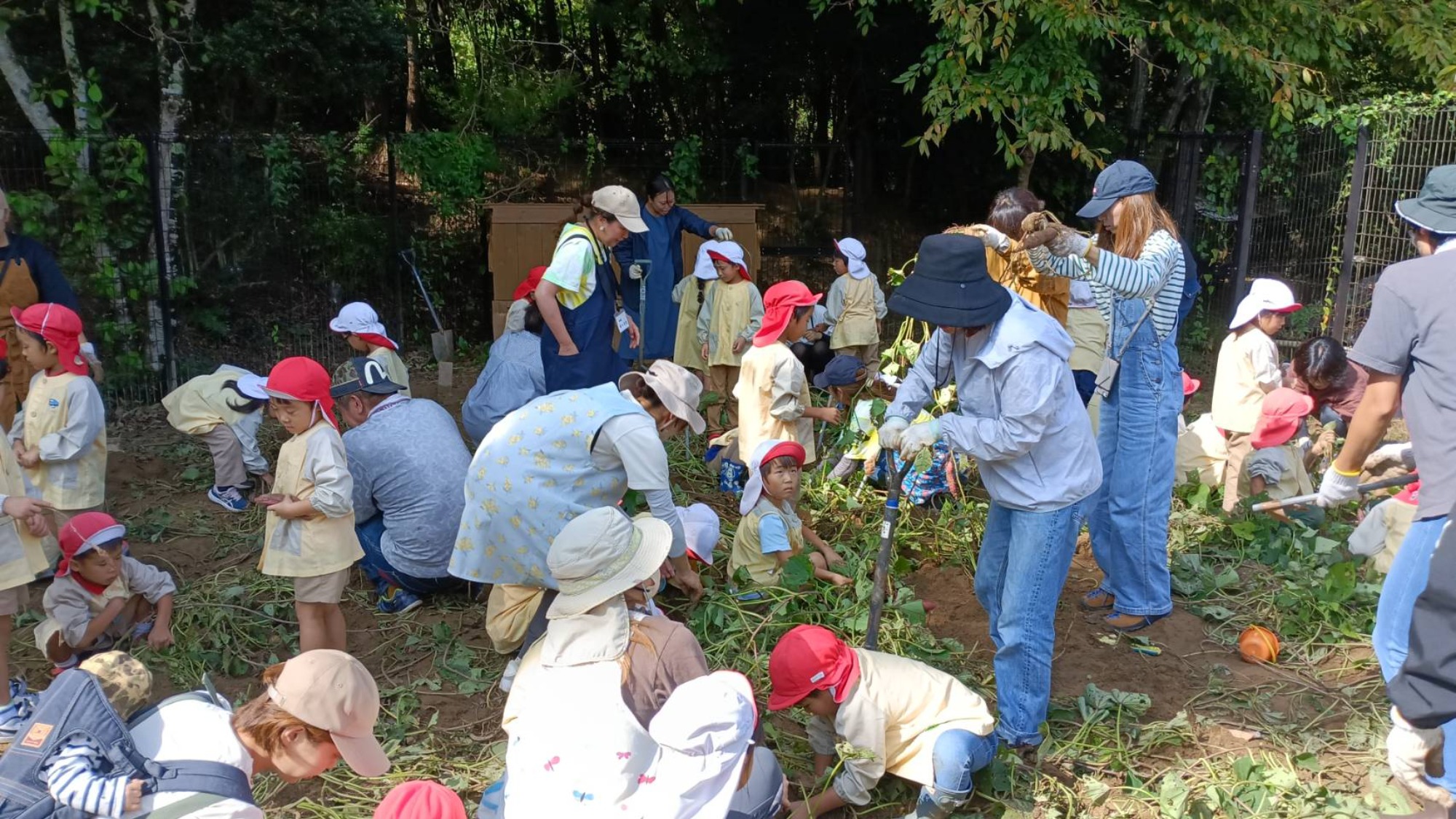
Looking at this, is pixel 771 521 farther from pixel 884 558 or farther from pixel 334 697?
pixel 334 697

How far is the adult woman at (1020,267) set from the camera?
4512 millimetres

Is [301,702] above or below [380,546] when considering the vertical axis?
above

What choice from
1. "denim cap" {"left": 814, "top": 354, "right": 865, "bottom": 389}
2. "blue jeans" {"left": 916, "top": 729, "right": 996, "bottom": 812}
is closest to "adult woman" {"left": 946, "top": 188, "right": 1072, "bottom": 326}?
"denim cap" {"left": 814, "top": 354, "right": 865, "bottom": 389}

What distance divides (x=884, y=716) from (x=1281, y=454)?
336 cm

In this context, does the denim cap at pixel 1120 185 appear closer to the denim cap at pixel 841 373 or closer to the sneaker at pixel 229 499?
the denim cap at pixel 841 373

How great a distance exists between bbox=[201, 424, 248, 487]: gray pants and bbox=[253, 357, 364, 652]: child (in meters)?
2.24

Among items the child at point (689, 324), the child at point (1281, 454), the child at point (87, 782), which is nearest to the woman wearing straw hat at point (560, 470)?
the child at point (87, 782)

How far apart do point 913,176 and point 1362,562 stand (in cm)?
914

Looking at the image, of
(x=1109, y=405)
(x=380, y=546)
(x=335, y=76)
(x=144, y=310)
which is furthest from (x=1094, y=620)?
(x=335, y=76)

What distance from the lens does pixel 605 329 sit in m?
5.04

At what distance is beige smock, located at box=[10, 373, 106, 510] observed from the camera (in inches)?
176

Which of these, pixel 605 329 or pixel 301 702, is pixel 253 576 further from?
pixel 301 702

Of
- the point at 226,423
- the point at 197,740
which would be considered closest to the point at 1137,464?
the point at 197,740

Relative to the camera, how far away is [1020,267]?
480cm
